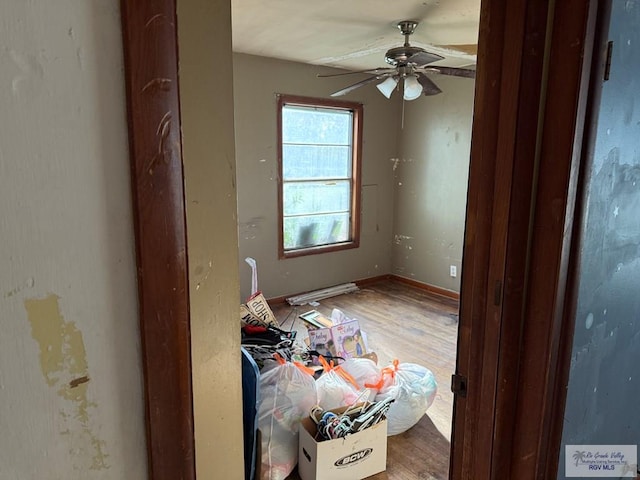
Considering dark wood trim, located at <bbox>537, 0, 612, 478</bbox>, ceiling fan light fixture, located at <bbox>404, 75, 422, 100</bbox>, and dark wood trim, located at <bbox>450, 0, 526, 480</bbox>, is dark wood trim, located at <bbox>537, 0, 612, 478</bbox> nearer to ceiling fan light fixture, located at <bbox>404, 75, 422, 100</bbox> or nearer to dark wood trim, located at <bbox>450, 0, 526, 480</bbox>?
dark wood trim, located at <bbox>450, 0, 526, 480</bbox>

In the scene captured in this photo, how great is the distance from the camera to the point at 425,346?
3.55 meters

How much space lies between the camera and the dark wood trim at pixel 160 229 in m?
0.41

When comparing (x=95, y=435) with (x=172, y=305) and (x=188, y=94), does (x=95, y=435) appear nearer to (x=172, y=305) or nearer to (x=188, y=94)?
(x=172, y=305)

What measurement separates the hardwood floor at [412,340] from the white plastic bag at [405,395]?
9 centimetres

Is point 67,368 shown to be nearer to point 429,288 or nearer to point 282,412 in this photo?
point 282,412

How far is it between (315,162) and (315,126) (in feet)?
1.19

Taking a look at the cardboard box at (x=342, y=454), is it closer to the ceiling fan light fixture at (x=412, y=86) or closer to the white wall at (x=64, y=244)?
the white wall at (x=64, y=244)

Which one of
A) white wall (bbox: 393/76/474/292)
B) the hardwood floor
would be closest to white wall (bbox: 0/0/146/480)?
the hardwood floor

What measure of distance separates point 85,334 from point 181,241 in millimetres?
126

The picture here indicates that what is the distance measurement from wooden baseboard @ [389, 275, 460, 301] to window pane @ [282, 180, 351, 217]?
3.56ft

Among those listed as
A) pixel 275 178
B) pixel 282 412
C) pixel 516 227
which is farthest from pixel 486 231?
pixel 275 178

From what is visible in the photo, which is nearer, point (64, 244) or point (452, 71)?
point (64, 244)

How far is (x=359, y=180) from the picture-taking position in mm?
4898

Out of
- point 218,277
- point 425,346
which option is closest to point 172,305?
point 218,277
